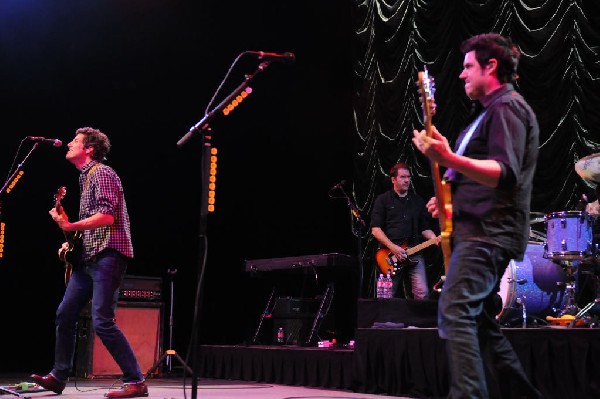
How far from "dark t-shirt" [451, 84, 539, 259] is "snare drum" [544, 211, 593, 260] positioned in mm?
2964

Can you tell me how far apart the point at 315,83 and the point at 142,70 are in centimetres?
254

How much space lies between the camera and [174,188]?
32.3 feet

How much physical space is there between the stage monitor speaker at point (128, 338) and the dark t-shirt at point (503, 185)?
538cm

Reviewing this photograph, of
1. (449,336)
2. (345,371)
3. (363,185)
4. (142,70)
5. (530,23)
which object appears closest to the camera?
(449,336)

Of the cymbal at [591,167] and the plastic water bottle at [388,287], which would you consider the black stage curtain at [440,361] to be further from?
the plastic water bottle at [388,287]

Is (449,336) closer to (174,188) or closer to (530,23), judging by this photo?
(530,23)

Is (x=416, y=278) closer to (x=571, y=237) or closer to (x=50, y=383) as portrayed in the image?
(x=571, y=237)

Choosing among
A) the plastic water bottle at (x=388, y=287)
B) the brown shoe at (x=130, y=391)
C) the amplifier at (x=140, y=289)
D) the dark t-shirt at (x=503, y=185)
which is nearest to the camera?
the dark t-shirt at (x=503, y=185)

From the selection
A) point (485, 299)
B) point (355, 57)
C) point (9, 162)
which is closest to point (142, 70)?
Answer: point (9, 162)

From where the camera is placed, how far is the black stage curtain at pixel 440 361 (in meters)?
4.97

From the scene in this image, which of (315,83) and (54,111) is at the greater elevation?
(315,83)

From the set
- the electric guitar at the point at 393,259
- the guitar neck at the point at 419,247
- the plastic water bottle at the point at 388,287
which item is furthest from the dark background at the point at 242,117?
the guitar neck at the point at 419,247

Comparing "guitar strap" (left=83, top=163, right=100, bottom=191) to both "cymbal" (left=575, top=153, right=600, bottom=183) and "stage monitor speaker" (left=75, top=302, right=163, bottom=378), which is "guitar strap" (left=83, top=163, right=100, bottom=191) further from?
"cymbal" (left=575, top=153, right=600, bottom=183)

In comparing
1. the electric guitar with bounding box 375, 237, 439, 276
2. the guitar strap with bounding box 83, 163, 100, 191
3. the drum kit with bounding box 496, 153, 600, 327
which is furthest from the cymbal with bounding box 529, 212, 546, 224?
the guitar strap with bounding box 83, 163, 100, 191
